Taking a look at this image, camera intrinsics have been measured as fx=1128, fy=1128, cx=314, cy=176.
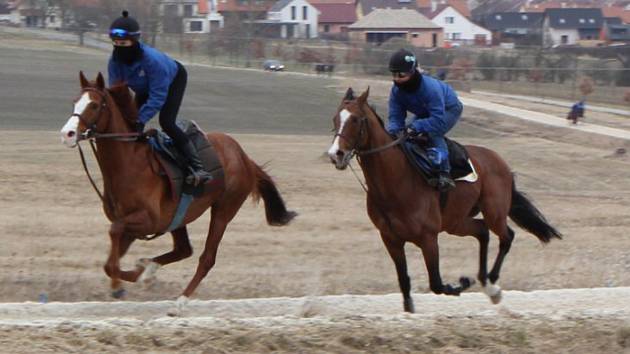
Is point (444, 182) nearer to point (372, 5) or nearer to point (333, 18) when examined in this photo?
point (333, 18)

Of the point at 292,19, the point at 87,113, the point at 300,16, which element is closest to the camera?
the point at 87,113

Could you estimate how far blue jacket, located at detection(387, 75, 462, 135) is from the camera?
11367mm

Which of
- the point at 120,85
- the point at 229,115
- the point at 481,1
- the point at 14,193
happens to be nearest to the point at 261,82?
the point at 229,115

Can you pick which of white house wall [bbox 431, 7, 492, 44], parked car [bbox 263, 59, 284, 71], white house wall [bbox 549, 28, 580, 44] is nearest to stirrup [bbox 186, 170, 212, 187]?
parked car [bbox 263, 59, 284, 71]

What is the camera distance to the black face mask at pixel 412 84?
1122 cm

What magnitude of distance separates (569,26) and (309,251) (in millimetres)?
120792

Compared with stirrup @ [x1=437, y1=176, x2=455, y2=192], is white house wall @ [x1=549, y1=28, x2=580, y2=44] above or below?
below

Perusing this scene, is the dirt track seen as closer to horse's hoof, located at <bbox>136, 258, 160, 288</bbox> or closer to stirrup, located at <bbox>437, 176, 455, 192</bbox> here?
stirrup, located at <bbox>437, 176, 455, 192</bbox>

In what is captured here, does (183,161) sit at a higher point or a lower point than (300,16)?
higher

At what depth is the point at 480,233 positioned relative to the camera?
41.8 ft

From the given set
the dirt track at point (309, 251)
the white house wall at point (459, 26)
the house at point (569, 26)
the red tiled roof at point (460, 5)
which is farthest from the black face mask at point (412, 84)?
the red tiled roof at point (460, 5)

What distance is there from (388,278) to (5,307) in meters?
5.88

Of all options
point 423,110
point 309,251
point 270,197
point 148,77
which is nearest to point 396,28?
point 309,251

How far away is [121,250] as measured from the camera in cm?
1098
